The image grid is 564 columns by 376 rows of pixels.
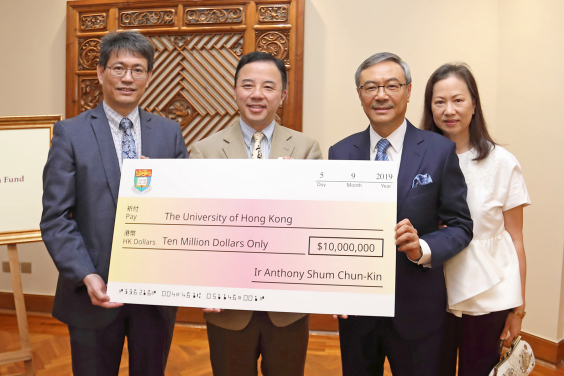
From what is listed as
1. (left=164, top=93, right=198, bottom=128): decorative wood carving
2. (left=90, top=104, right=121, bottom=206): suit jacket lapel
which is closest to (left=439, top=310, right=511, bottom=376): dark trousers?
(left=90, top=104, right=121, bottom=206): suit jacket lapel

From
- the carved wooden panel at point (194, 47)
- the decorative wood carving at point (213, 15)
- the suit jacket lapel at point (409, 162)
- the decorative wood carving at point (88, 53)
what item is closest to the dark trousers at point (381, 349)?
the suit jacket lapel at point (409, 162)

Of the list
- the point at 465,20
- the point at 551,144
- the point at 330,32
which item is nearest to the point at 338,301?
the point at 551,144

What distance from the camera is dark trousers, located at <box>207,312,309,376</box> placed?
142cm

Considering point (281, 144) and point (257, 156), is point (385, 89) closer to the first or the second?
point (281, 144)

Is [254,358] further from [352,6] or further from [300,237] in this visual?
[352,6]

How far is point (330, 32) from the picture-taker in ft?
10.7

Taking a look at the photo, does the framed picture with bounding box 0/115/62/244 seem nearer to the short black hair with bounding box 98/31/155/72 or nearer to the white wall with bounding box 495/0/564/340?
the short black hair with bounding box 98/31/155/72

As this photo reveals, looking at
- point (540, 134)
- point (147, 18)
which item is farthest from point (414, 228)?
point (147, 18)

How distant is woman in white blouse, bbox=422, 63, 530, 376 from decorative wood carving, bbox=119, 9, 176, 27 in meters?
2.58

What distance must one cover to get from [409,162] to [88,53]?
10.7ft

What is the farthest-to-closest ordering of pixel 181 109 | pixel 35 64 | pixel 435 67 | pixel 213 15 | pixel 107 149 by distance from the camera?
1. pixel 35 64
2. pixel 181 109
3. pixel 213 15
4. pixel 435 67
5. pixel 107 149

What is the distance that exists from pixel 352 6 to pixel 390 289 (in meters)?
2.77

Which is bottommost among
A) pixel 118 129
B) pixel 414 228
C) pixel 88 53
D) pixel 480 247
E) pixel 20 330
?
pixel 20 330

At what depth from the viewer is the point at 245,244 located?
1.29m
